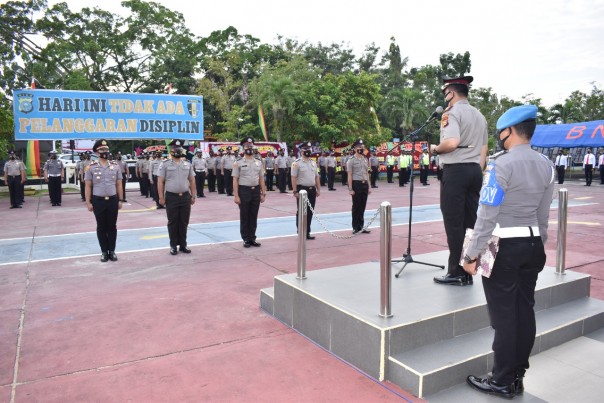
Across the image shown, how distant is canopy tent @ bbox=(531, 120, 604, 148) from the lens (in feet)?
86.8

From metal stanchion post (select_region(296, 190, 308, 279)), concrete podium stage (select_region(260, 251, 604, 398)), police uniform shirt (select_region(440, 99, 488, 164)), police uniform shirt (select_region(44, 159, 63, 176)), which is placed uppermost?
police uniform shirt (select_region(440, 99, 488, 164))

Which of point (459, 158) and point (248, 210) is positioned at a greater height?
point (459, 158)

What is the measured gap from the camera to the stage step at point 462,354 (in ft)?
10.3

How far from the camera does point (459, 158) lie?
427cm

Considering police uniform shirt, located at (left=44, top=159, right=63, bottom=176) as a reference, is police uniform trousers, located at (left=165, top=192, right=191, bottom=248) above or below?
below

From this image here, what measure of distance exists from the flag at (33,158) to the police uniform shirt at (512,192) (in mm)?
25237

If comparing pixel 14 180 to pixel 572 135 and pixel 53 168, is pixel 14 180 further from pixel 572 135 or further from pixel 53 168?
pixel 572 135

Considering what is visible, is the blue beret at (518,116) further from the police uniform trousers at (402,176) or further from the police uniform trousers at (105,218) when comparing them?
the police uniform trousers at (402,176)

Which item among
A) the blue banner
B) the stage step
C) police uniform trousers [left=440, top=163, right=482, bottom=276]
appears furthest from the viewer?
the blue banner

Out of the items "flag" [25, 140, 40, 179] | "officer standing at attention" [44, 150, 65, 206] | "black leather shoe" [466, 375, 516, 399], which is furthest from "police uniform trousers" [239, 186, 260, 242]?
"flag" [25, 140, 40, 179]

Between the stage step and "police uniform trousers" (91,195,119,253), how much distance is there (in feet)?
18.1

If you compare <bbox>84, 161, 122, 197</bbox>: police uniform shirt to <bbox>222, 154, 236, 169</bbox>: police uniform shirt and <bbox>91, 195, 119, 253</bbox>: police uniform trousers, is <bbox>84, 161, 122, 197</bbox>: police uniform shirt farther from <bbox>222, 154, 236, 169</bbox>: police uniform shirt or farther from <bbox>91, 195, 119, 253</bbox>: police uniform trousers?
<bbox>222, 154, 236, 169</bbox>: police uniform shirt

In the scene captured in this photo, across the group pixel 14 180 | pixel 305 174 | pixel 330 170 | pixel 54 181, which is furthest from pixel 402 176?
pixel 14 180

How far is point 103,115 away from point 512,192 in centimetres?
1818
